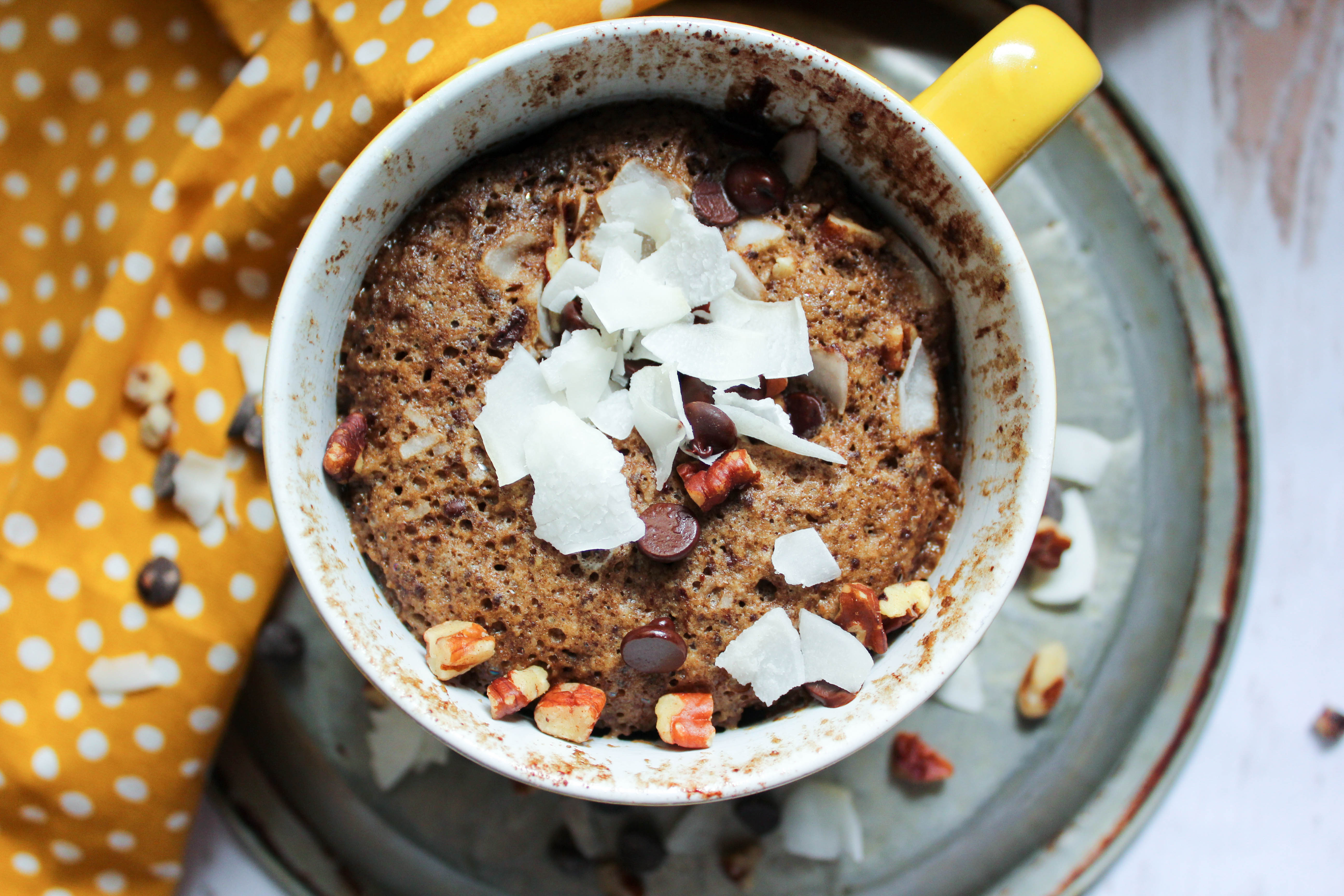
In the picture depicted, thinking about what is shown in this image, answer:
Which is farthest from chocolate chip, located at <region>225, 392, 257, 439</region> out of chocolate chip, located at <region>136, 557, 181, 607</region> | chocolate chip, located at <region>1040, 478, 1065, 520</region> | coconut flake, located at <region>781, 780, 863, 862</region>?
chocolate chip, located at <region>1040, 478, 1065, 520</region>

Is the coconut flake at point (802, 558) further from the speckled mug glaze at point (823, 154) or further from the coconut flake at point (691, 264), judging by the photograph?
the coconut flake at point (691, 264)

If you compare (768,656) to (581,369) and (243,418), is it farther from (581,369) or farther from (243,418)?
(243,418)

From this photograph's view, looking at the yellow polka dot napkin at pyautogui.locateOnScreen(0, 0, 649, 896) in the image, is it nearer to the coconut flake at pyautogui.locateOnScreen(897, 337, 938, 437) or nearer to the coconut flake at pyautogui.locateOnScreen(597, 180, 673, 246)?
the coconut flake at pyautogui.locateOnScreen(597, 180, 673, 246)

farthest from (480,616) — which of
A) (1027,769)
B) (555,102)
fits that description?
(1027,769)

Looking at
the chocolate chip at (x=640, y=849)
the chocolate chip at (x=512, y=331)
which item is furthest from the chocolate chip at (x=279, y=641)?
the chocolate chip at (x=512, y=331)

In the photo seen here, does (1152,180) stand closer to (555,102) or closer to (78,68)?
(555,102)

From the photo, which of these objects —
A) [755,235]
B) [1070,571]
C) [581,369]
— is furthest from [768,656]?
[1070,571]
